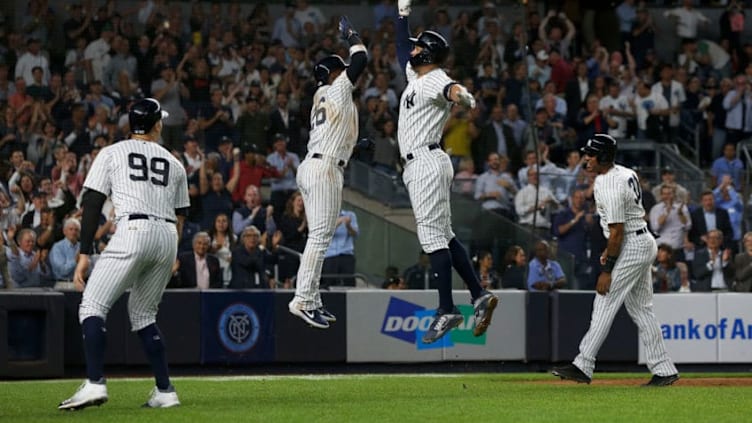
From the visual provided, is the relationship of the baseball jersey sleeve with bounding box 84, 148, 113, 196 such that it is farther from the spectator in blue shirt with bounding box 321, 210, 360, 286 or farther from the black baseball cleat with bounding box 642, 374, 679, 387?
the spectator in blue shirt with bounding box 321, 210, 360, 286

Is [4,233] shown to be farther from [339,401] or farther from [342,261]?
[339,401]

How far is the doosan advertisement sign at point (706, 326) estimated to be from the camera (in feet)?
54.1

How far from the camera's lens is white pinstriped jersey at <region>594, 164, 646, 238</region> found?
39.8ft

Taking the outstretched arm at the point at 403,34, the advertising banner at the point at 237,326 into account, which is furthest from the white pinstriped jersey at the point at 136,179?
the advertising banner at the point at 237,326

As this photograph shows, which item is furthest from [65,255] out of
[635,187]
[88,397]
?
[635,187]

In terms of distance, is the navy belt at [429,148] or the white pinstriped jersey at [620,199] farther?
the white pinstriped jersey at [620,199]

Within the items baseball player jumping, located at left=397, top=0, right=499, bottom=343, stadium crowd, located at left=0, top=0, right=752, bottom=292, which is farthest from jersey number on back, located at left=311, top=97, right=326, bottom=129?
stadium crowd, located at left=0, top=0, right=752, bottom=292

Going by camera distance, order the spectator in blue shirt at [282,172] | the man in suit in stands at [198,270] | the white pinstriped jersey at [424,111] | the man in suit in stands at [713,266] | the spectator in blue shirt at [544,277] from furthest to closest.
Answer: the man in suit in stands at [713,266], the spectator in blue shirt at [544,277], the spectator in blue shirt at [282,172], the man in suit in stands at [198,270], the white pinstriped jersey at [424,111]

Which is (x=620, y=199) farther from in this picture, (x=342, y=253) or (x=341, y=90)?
(x=342, y=253)

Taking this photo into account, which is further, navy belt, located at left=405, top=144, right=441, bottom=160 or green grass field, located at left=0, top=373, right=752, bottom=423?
navy belt, located at left=405, top=144, right=441, bottom=160

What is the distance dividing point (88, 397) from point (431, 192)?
325 cm

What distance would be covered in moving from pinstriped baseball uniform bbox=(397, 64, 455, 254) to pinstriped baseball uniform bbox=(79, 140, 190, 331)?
2.15m

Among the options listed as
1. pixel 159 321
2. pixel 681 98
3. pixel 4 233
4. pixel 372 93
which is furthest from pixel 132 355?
pixel 681 98

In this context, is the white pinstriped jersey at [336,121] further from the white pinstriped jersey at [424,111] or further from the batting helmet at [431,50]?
the batting helmet at [431,50]
